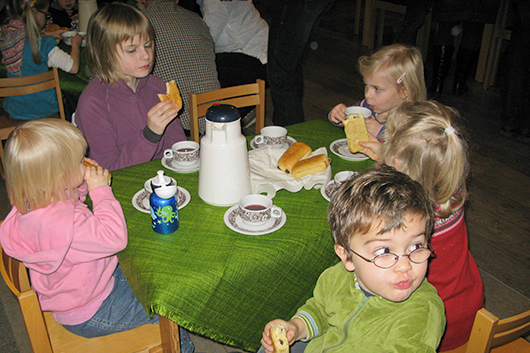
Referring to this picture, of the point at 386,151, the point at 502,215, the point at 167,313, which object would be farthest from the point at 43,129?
the point at 502,215

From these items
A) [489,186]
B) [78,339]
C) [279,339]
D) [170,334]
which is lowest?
[489,186]

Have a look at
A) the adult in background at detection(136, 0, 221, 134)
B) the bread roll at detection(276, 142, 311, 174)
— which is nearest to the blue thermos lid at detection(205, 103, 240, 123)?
the bread roll at detection(276, 142, 311, 174)

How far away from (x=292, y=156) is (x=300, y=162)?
0.04 metres

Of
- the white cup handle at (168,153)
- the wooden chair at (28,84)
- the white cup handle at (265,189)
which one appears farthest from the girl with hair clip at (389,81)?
the wooden chair at (28,84)

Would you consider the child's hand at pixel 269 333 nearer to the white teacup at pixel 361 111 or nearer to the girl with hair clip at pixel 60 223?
the girl with hair clip at pixel 60 223

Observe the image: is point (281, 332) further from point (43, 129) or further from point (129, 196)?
point (43, 129)

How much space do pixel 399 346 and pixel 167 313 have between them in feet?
1.88

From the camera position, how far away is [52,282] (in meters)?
1.33

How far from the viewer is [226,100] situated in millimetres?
2297

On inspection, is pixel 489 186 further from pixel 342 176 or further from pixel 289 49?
pixel 342 176

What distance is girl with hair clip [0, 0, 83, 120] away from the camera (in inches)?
115

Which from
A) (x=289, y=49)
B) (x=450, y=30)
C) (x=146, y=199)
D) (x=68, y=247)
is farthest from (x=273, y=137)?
(x=450, y=30)

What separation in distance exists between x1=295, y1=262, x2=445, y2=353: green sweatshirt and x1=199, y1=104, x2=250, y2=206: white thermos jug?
0.40 meters

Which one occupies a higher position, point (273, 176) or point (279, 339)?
point (273, 176)
